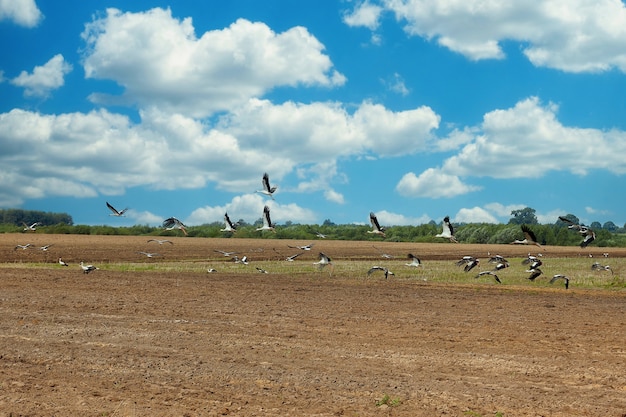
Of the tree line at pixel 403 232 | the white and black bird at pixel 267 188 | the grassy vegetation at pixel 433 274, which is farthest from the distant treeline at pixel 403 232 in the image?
the white and black bird at pixel 267 188

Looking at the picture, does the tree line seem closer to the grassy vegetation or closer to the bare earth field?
the grassy vegetation

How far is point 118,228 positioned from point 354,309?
328 feet

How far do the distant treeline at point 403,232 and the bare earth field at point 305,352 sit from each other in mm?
81563

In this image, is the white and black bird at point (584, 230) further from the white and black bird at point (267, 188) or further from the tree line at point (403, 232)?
the tree line at point (403, 232)

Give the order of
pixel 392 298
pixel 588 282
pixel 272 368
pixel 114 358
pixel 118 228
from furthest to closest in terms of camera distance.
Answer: pixel 118 228
pixel 588 282
pixel 392 298
pixel 114 358
pixel 272 368

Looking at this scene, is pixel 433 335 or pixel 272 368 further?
pixel 433 335

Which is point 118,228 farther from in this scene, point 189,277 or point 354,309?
point 354,309

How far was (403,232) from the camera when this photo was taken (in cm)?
13238

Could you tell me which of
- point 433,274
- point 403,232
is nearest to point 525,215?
Answer: point 403,232

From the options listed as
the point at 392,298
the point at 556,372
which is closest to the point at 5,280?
the point at 392,298

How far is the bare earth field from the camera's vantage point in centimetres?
1122

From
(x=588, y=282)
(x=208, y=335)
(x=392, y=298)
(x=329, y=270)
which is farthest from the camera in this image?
(x=329, y=270)

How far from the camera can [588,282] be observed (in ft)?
121

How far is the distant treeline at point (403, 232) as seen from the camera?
113438 mm
